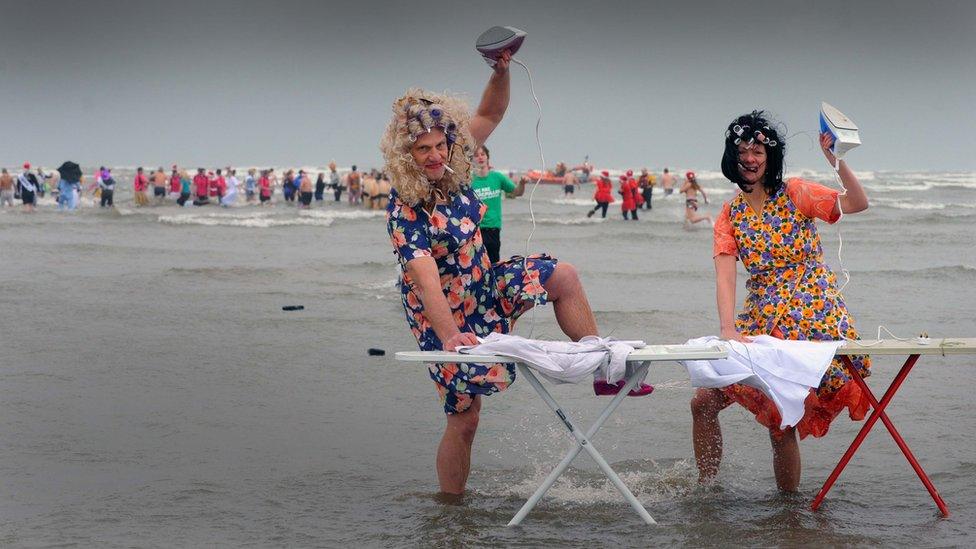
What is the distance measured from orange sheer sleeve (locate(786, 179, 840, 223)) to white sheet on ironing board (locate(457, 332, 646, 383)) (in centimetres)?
112

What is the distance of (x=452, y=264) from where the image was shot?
4844mm

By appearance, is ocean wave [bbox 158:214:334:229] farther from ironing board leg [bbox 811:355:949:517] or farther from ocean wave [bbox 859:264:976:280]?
ironing board leg [bbox 811:355:949:517]

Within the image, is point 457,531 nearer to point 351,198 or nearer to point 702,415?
point 702,415

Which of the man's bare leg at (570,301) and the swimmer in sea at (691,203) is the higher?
the man's bare leg at (570,301)

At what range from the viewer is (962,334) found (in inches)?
429

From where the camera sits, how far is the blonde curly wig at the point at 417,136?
471cm

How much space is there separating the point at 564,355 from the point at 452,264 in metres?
0.68

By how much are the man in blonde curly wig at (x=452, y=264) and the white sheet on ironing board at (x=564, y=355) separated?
136 millimetres

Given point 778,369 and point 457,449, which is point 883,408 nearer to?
point 778,369

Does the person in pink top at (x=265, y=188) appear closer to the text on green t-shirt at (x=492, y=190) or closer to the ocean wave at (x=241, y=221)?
the ocean wave at (x=241, y=221)

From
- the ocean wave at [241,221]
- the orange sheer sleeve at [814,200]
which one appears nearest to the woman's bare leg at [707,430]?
the orange sheer sleeve at [814,200]

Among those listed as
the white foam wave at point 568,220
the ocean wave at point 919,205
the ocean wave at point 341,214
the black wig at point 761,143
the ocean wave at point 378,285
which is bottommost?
the ocean wave at point 919,205

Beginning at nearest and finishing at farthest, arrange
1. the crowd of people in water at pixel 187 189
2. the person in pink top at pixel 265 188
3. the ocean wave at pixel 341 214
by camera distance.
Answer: the ocean wave at pixel 341 214
the crowd of people in water at pixel 187 189
the person in pink top at pixel 265 188

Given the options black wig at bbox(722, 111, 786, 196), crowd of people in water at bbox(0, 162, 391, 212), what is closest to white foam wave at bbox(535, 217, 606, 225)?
crowd of people in water at bbox(0, 162, 391, 212)
